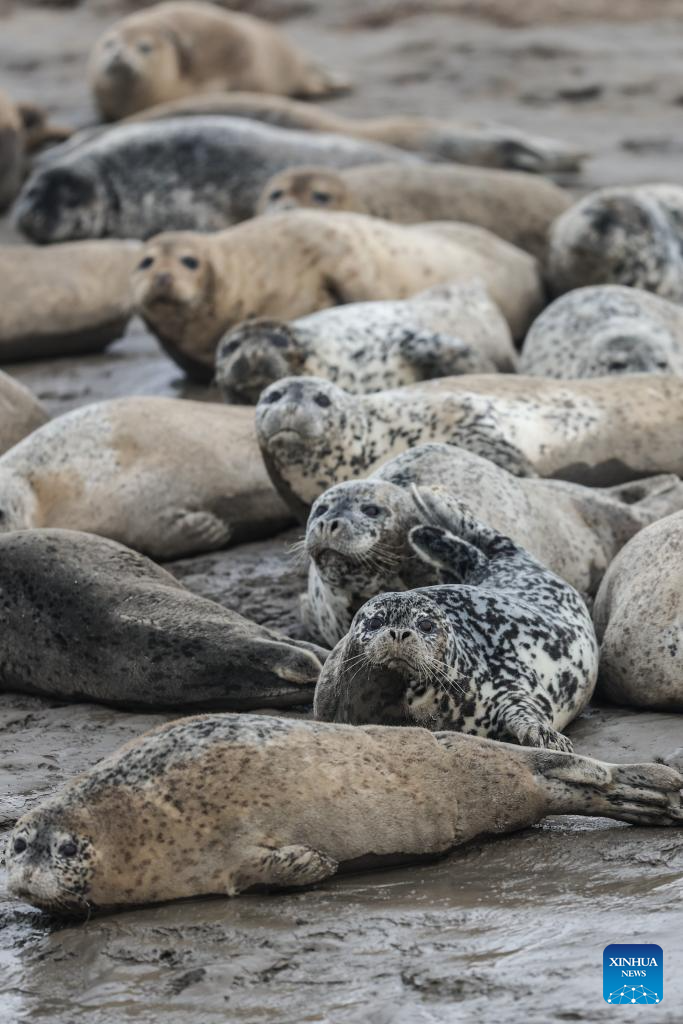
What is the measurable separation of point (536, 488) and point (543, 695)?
4.32ft

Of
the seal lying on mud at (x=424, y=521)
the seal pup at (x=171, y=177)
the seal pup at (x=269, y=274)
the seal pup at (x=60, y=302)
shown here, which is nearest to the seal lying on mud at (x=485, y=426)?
the seal lying on mud at (x=424, y=521)

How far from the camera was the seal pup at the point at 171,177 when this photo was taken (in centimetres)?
1167

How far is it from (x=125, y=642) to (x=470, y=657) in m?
1.11

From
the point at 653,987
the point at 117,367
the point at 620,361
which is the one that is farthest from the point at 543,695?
the point at 117,367

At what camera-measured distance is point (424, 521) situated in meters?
5.12

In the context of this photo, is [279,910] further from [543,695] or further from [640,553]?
[640,553]

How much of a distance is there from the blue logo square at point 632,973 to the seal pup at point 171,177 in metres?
8.83

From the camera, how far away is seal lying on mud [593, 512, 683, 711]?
4836 millimetres

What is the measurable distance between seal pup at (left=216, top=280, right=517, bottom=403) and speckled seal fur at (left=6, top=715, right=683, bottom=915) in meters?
3.52

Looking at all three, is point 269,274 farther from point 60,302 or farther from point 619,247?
point 619,247

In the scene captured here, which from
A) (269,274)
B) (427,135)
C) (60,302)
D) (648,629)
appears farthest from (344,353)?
(427,135)

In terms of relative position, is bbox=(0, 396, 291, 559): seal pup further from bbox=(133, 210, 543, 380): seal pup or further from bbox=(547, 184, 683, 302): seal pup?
bbox=(547, 184, 683, 302): seal pup

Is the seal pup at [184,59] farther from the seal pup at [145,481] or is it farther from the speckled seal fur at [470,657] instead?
the speckled seal fur at [470,657]

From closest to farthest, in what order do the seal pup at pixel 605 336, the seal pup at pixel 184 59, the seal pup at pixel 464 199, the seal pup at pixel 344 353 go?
1. the seal pup at pixel 344 353
2. the seal pup at pixel 605 336
3. the seal pup at pixel 464 199
4. the seal pup at pixel 184 59
